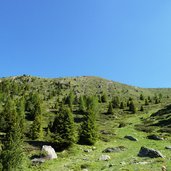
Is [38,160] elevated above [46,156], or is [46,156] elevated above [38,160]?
[46,156]

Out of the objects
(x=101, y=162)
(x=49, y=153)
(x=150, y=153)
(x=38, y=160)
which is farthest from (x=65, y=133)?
(x=150, y=153)

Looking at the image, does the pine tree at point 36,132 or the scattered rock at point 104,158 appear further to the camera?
the pine tree at point 36,132

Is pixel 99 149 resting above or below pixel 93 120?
below

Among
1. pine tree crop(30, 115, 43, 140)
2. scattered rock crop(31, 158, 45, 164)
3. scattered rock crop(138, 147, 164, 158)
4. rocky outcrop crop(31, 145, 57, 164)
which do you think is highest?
pine tree crop(30, 115, 43, 140)

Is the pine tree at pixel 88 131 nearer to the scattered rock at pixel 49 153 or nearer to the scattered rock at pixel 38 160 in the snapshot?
the scattered rock at pixel 49 153

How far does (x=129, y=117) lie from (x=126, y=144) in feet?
184

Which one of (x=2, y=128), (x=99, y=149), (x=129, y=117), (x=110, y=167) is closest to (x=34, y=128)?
(x=2, y=128)

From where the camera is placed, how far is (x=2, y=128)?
7294 cm

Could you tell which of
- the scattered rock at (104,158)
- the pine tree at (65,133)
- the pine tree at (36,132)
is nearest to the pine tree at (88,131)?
the pine tree at (65,133)

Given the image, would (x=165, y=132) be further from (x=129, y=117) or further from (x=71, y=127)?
(x=129, y=117)

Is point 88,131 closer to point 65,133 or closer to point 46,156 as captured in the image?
point 65,133

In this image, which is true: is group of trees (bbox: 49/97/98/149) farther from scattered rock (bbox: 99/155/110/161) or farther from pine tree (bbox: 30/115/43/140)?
pine tree (bbox: 30/115/43/140)

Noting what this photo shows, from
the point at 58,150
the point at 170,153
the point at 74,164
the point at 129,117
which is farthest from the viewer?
the point at 129,117

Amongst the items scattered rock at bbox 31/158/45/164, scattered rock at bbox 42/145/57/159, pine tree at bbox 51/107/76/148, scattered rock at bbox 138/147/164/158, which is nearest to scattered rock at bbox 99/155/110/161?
scattered rock at bbox 138/147/164/158
